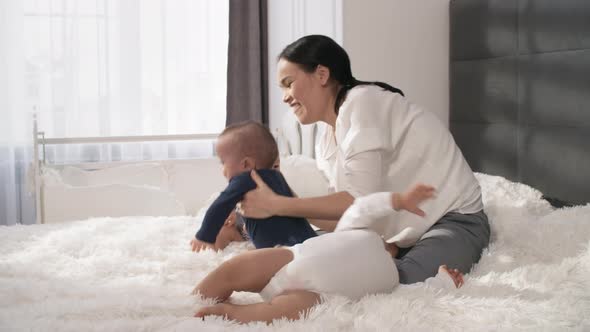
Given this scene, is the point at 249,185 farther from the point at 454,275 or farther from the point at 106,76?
the point at 106,76

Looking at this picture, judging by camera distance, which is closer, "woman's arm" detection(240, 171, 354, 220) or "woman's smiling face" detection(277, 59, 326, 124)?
"woman's arm" detection(240, 171, 354, 220)

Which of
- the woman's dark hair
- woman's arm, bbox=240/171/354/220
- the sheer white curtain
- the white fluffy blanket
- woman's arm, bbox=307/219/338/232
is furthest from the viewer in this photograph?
the sheer white curtain

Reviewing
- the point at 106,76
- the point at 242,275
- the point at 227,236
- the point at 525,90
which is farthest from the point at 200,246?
the point at 106,76

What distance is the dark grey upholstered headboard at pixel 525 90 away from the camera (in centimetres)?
226

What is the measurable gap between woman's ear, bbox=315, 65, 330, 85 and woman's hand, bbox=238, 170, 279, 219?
362 mm

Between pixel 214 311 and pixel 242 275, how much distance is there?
4.3 inches

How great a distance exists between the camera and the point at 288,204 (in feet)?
5.36

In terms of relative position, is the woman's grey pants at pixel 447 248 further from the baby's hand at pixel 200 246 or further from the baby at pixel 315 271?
the baby's hand at pixel 200 246

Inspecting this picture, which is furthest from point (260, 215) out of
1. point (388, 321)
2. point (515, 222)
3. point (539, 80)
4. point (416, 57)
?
point (416, 57)

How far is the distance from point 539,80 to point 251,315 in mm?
1662

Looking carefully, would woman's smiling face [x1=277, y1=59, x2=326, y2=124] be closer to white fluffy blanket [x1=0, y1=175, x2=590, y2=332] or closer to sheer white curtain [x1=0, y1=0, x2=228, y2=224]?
white fluffy blanket [x1=0, y1=175, x2=590, y2=332]

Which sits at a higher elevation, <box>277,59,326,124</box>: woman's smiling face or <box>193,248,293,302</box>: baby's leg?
<box>277,59,326,124</box>: woman's smiling face

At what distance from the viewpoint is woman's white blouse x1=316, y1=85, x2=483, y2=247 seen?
1736 mm

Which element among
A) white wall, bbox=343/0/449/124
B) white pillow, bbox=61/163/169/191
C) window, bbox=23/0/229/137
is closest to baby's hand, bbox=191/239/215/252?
white pillow, bbox=61/163/169/191
